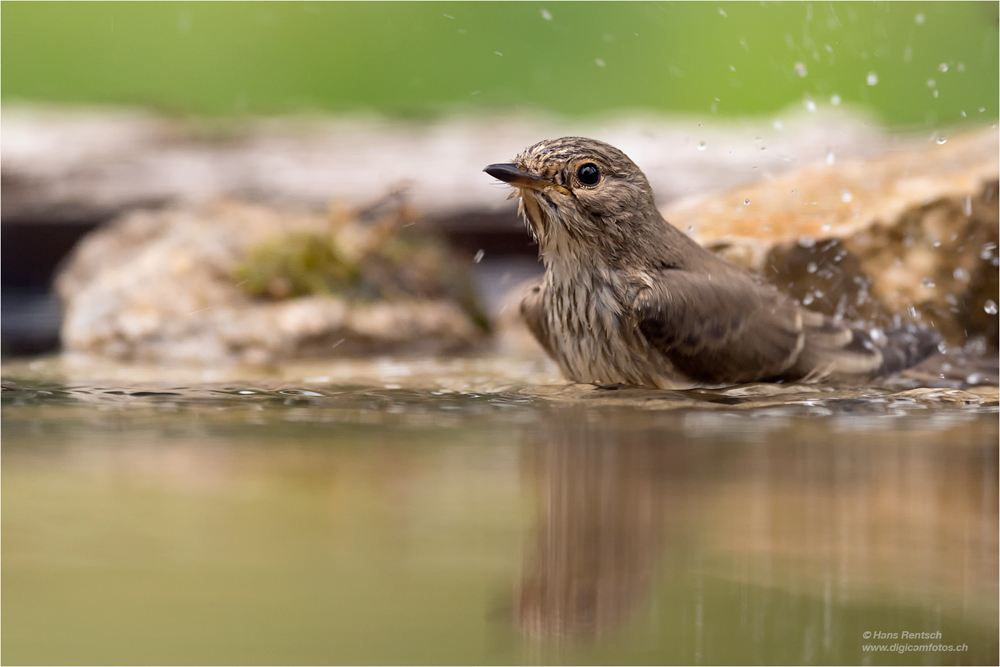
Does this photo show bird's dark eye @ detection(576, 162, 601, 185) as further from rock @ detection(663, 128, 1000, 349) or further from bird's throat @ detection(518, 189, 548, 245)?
rock @ detection(663, 128, 1000, 349)

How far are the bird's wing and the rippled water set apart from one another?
0.43 metres

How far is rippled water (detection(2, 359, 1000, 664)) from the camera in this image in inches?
76.0

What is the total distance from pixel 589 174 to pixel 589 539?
1836mm

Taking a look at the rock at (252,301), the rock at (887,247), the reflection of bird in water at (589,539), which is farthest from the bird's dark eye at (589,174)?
the rock at (252,301)

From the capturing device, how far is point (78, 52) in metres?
7.92

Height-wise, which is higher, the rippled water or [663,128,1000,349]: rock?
[663,128,1000,349]: rock

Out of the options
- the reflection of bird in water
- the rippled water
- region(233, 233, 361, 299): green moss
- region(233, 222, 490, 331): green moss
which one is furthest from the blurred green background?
the reflection of bird in water

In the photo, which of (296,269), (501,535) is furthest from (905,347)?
(296,269)

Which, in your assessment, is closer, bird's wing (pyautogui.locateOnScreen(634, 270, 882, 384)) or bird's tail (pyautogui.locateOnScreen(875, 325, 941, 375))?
bird's wing (pyautogui.locateOnScreen(634, 270, 882, 384))

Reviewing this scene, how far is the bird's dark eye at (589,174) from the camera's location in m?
3.69

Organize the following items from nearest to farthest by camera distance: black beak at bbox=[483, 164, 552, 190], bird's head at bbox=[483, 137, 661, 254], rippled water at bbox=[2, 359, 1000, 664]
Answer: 1. rippled water at bbox=[2, 359, 1000, 664]
2. black beak at bbox=[483, 164, 552, 190]
3. bird's head at bbox=[483, 137, 661, 254]

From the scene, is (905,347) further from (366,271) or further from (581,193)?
(366,271)

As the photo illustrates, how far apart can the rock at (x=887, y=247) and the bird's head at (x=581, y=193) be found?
877 millimetres

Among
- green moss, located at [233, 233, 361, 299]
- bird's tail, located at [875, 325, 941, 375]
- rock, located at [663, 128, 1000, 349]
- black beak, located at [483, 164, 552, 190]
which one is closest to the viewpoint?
black beak, located at [483, 164, 552, 190]
